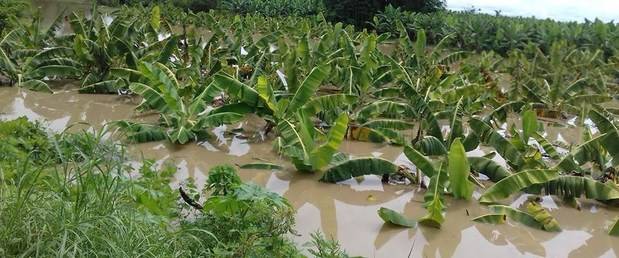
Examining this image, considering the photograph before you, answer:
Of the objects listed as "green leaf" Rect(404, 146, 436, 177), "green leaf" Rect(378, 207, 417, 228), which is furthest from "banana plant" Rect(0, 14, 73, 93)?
"green leaf" Rect(378, 207, 417, 228)

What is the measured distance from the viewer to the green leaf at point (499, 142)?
15.8ft

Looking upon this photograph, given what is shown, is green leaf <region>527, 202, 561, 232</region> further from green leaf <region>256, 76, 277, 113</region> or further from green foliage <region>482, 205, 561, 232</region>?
green leaf <region>256, 76, 277, 113</region>

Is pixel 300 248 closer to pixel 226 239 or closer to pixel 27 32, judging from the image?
pixel 226 239

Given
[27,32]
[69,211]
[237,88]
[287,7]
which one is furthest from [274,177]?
[287,7]

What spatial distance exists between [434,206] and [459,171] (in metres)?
0.46

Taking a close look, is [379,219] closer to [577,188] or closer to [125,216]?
[577,188]

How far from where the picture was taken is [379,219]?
13.5 feet

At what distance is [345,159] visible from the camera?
4.96 meters

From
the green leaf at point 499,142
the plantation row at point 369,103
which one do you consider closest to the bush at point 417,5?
the plantation row at point 369,103

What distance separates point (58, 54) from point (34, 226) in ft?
21.7

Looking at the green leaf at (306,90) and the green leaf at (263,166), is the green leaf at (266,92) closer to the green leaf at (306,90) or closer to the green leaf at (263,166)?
the green leaf at (306,90)

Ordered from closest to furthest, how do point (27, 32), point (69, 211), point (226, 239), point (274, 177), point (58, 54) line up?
point (69, 211), point (226, 239), point (274, 177), point (58, 54), point (27, 32)

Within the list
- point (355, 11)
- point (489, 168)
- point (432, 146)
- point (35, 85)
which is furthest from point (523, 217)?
point (355, 11)

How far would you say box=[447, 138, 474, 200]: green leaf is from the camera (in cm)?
411
